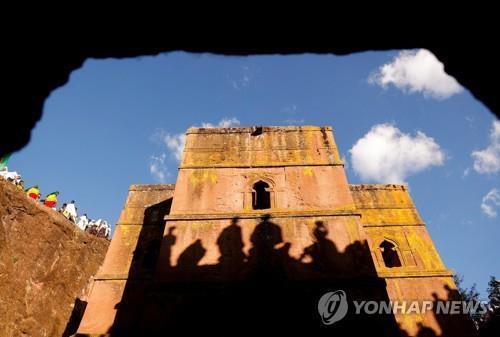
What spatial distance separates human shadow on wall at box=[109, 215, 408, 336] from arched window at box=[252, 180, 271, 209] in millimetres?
1052

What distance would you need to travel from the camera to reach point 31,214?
9969 millimetres

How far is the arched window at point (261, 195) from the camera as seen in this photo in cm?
822

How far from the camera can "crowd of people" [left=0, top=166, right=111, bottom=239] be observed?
11.6m

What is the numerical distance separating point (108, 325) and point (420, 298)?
8.39 meters

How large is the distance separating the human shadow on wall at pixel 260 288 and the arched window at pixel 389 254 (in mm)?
4294

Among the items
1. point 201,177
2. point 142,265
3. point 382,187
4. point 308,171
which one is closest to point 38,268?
point 142,265

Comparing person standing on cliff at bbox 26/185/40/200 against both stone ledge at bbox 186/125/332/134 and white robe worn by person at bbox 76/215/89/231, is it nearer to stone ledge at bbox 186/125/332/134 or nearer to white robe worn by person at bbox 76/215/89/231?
white robe worn by person at bbox 76/215/89/231

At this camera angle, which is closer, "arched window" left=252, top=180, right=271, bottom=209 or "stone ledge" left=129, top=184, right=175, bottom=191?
"arched window" left=252, top=180, right=271, bottom=209

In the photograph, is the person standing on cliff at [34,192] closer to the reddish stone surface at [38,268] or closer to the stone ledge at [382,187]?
the reddish stone surface at [38,268]

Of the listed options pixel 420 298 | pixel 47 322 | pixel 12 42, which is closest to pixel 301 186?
pixel 420 298

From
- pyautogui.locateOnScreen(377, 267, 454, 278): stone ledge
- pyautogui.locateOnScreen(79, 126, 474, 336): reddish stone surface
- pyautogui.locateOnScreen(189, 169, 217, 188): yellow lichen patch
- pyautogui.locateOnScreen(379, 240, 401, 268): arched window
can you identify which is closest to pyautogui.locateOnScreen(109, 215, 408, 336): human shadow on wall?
pyautogui.locateOnScreen(79, 126, 474, 336): reddish stone surface

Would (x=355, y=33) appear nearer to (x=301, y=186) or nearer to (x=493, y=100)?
(x=493, y=100)

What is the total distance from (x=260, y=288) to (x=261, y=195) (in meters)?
2.57

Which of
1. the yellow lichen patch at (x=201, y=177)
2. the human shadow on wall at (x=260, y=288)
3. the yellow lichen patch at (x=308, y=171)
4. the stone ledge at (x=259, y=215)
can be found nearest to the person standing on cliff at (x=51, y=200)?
the yellow lichen patch at (x=201, y=177)
